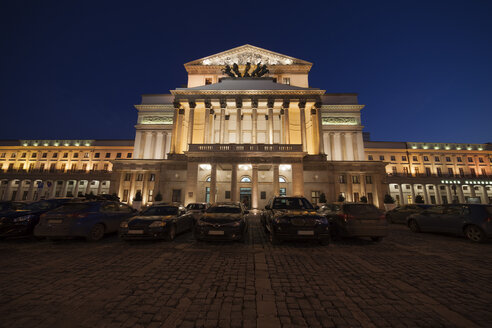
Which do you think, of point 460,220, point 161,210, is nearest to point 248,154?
point 161,210

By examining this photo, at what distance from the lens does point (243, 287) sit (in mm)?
4094

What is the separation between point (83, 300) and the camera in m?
3.46

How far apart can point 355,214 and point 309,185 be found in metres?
19.3

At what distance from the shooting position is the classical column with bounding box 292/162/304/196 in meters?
23.6

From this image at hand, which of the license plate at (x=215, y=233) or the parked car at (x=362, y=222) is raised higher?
the parked car at (x=362, y=222)

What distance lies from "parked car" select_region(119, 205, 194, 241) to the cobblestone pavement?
2.84 ft

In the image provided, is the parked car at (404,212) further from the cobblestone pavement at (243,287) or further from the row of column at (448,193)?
the row of column at (448,193)

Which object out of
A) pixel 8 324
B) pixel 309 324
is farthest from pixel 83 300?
pixel 309 324

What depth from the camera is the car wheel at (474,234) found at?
839cm

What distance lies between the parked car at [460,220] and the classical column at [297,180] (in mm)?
12890

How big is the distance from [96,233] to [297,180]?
1978 centimetres

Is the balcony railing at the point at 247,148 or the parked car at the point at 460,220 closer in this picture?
the parked car at the point at 460,220

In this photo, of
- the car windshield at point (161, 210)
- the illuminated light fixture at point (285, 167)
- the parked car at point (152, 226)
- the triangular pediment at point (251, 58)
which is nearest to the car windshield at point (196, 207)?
the car windshield at point (161, 210)

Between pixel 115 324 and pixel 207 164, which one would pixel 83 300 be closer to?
pixel 115 324
